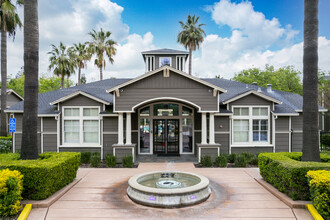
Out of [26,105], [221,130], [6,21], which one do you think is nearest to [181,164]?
[221,130]

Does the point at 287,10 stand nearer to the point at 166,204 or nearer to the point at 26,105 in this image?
the point at 166,204

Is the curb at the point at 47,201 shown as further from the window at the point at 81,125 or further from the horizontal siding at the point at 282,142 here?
the horizontal siding at the point at 282,142

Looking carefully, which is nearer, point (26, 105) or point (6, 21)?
point (26, 105)

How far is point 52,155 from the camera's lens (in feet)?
23.9

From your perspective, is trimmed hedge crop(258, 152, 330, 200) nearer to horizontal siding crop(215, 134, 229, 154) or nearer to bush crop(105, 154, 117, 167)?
horizontal siding crop(215, 134, 229, 154)

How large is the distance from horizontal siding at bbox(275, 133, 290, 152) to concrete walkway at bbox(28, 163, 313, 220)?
5055 millimetres

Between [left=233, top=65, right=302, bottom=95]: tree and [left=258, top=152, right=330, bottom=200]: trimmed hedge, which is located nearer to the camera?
[left=258, top=152, right=330, bottom=200]: trimmed hedge

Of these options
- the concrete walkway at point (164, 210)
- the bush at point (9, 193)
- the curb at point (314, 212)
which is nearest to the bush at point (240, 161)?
the concrete walkway at point (164, 210)

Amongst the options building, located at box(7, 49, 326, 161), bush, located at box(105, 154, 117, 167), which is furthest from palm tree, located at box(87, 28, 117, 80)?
bush, located at box(105, 154, 117, 167)

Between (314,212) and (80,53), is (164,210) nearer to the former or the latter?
(314,212)

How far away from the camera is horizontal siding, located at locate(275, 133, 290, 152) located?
38.9 feet

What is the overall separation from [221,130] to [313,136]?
5.53m

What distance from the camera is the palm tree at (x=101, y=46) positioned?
2642 centimetres

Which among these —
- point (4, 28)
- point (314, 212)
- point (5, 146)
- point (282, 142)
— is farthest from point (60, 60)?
point (314, 212)
